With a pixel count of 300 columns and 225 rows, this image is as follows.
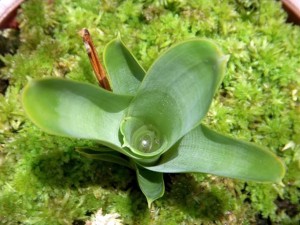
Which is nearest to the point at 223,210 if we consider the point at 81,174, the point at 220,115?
the point at 220,115

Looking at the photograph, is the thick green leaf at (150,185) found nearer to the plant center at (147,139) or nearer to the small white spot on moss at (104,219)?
the plant center at (147,139)

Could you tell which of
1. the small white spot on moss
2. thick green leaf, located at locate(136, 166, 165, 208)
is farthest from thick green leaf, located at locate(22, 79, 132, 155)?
the small white spot on moss

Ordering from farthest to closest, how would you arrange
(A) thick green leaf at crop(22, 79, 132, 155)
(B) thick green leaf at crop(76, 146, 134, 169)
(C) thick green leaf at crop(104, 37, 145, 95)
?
(B) thick green leaf at crop(76, 146, 134, 169)
(C) thick green leaf at crop(104, 37, 145, 95)
(A) thick green leaf at crop(22, 79, 132, 155)

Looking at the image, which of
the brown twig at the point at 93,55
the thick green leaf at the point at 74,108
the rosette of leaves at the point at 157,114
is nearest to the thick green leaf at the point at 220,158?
the rosette of leaves at the point at 157,114

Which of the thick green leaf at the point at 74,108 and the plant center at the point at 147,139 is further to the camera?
the plant center at the point at 147,139

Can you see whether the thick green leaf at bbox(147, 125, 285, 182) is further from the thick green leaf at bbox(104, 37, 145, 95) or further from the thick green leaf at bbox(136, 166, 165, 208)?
the thick green leaf at bbox(104, 37, 145, 95)
